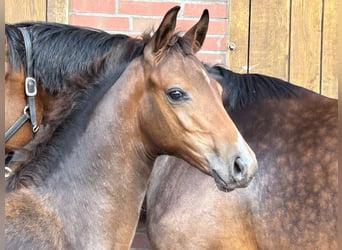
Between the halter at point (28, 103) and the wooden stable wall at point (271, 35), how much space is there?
89 centimetres

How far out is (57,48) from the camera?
212 centimetres

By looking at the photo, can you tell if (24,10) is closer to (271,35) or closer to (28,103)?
(28,103)

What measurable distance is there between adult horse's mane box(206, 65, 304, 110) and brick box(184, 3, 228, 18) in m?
0.65

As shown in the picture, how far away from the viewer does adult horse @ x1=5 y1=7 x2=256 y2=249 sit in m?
1.81

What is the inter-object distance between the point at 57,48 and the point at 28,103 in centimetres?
22

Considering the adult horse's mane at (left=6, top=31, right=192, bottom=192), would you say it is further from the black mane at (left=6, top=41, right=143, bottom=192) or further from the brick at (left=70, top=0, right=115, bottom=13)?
the brick at (left=70, top=0, right=115, bottom=13)

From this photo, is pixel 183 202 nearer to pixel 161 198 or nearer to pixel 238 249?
pixel 161 198

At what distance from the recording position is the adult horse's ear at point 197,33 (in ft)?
6.59

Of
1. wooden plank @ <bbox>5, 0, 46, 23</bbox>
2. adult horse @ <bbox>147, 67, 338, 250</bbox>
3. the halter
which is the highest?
wooden plank @ <bbox>5, 0, 46, 23</bbox>

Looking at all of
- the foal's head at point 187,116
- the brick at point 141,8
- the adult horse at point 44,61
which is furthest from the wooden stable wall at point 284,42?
the foal's head at point 187,116

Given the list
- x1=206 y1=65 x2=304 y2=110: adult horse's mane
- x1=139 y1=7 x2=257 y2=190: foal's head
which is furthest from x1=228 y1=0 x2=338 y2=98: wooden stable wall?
x1=139 y1=7 x2=257 y2=190: foal's head

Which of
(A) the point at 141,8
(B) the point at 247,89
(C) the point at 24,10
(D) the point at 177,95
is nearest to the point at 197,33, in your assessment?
(D) the point at 177,95

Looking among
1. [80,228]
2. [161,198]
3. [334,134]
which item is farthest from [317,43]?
[80,228]

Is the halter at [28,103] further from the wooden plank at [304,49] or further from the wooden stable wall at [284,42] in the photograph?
the wooden plank at [304,49]
